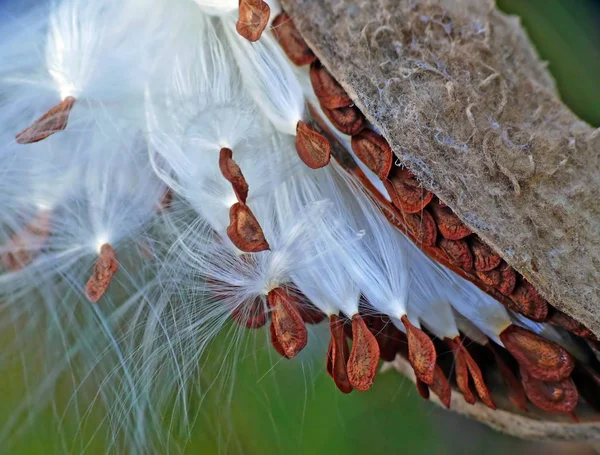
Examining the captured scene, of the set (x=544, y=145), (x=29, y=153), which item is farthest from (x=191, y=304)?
(x=544, y=145)

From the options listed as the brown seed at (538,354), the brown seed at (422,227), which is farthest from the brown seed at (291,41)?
the brown seed at (538,354)

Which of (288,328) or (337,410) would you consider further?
(337,410)

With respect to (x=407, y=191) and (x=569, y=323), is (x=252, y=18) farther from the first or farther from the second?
(x=569, y=323)

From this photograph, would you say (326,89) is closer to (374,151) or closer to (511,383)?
(374,151)

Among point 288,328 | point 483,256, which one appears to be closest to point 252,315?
point 288,328

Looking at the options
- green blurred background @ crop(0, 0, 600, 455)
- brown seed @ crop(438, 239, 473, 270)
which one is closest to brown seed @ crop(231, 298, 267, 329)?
green blurred background @ crop(0, 0, 600, 455)

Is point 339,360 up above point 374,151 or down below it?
below

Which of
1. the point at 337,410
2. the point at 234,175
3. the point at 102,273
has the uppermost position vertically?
the point at 234,175
